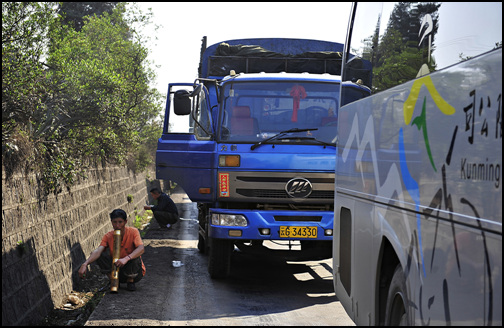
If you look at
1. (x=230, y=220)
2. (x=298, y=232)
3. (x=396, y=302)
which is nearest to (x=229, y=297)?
(x=230, y=220)

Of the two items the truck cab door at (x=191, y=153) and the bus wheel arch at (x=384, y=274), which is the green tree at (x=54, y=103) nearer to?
the truck cab door at (x=191, y=153)

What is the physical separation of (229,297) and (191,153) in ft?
7.22

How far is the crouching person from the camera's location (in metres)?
9.51

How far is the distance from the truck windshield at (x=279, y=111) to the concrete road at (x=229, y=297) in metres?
2.18

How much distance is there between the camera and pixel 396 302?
187 inches

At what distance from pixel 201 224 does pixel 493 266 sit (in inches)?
402

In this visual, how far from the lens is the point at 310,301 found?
924 cm

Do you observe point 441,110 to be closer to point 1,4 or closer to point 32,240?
point 32,240

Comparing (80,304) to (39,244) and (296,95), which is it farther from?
(296,95)

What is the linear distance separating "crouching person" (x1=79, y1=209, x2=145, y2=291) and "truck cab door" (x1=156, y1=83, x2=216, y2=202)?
101 centimetres

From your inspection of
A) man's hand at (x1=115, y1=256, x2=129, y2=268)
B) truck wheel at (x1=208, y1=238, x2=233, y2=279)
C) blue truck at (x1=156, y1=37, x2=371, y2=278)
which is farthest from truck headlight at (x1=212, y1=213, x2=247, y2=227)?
man's hand at (x1=115, y1=256, x2=129, y2=268)

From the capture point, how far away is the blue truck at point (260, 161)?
974 centimetres

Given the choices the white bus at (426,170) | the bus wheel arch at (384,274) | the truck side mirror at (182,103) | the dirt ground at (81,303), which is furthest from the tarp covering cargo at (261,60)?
the bus wheel arch at (384,274)

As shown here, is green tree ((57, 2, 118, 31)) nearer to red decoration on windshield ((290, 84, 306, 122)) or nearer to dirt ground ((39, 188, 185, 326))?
dirt ground ((39, 188, 185, 326))
